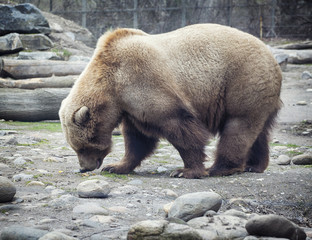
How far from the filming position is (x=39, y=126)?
855cm

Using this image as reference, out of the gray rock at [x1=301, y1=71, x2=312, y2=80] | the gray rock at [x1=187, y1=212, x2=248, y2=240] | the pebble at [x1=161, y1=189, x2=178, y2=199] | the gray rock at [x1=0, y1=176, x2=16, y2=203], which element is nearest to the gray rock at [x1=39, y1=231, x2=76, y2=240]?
the gray rock at [x1=187, y1=212, x2=248, y2=240]

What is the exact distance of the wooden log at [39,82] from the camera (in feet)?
31.5

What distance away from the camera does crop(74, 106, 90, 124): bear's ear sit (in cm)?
507

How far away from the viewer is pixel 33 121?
909 centimetres

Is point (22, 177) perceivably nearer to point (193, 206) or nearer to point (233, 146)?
point (193, 206)

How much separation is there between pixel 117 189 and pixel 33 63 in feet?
21.3

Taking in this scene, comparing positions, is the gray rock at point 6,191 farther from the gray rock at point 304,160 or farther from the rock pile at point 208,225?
the gray rock at point 304,160

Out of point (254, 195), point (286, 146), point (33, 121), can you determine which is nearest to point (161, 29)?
point (33, 121)

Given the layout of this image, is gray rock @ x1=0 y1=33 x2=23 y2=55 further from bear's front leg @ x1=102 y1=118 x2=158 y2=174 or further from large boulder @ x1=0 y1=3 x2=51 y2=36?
bear's front leg @ x1=102 y1=118 x2=158 y2=174

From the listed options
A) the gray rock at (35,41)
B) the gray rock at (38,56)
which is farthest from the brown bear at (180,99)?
the gray rock at (35,41)

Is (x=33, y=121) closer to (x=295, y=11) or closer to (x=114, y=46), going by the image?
(x=114, y=46)

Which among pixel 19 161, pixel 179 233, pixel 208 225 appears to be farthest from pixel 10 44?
pixel 179 233

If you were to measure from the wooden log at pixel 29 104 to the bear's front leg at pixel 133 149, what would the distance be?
143 inches

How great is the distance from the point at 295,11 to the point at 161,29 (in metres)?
7.07
